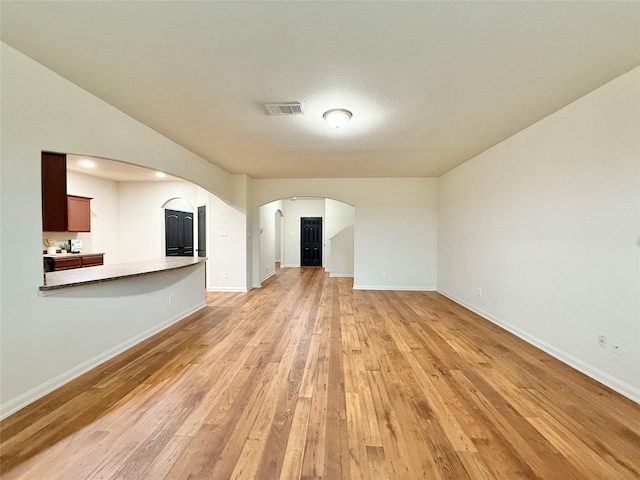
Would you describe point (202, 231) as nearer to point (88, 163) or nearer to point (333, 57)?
point (88, 163)

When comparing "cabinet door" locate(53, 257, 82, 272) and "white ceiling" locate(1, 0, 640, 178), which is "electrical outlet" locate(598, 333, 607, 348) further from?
"cabinet door" locate(53, 257, 82, 272)

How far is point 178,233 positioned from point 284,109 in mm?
5653

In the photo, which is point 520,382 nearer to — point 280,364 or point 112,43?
point 280,364

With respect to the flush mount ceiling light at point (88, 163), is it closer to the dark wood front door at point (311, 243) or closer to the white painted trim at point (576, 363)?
the white painted trim at point (576, 363)

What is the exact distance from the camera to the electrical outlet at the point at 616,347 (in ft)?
7.38

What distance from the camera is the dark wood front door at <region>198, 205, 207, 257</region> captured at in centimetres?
654

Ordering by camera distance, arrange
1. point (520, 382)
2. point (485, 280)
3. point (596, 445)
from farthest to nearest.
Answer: point (485, 280) → point (520, 382) → point (596, 445)

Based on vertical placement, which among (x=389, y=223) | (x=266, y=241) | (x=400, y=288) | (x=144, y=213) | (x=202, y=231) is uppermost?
(x=144, y=213)

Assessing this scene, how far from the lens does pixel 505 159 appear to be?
3.75 m

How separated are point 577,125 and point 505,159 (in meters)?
1.12

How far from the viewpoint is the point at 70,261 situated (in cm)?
506

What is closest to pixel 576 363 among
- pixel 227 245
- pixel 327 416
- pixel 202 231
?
pixel 327 416

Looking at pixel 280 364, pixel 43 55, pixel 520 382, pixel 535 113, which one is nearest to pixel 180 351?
pixel 280 364

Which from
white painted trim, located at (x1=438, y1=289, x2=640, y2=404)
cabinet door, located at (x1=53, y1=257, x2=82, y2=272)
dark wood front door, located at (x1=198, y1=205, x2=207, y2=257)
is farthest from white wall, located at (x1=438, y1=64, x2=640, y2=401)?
cabinet door, located at (x1=53, y1=257, x2=82, y2=272)
